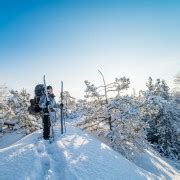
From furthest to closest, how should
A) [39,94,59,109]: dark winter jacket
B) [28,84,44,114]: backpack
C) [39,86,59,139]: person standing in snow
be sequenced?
[28,84,44,114]: backpack → [39,94,59,109]: dark winter jacket → [39,86,59,139]: person standing in snow

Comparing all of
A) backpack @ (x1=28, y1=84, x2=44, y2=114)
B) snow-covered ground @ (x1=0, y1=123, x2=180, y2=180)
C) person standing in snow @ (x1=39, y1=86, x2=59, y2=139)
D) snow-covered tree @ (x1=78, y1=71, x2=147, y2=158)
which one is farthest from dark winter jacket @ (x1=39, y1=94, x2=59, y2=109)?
snow-covered tree @ (x1=78, y1=71, x2=147, y2=158)

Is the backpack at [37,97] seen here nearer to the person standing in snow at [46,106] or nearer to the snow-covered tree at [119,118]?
the person standing in snow at [46,106]

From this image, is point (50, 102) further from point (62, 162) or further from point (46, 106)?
point (62, 162)

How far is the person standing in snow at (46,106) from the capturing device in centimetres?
1195

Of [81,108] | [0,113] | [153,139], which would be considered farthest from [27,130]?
[153,139]

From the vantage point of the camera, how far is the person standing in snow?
11948 millimetres

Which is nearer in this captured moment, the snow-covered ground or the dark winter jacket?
the snow-covered ground

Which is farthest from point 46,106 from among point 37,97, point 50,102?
point 37,97

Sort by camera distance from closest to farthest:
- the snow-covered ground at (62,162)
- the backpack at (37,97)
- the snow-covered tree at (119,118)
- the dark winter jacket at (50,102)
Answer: the snow-covered ground at (62,162) → the dark winter jacket at (50,102) → the backpack at (37,97) → the snow-covered tree at (119,118)

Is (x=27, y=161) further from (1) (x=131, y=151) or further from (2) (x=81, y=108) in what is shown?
(2) (x=81, y=108)

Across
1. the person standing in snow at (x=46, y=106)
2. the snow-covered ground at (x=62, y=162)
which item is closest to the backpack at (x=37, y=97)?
the person standing in snow at (x=46, y=106)

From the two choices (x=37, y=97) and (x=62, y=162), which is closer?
(x=62, y=162)

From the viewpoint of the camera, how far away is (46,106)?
1227 centimetres

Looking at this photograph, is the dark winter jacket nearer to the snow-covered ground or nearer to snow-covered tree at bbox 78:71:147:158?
the snow-covered ground
